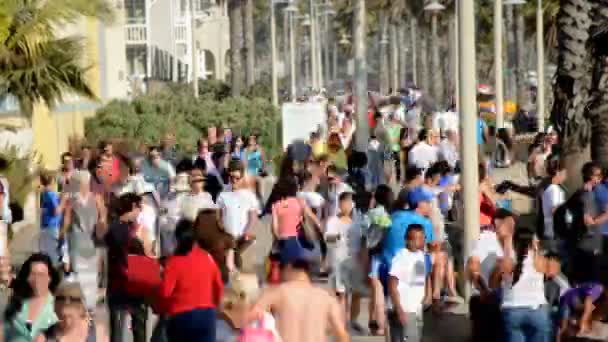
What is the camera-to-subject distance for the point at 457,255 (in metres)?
17.3

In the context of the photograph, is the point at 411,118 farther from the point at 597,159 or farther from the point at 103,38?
the point at 597,159

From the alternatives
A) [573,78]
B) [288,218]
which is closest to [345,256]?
[288,218]

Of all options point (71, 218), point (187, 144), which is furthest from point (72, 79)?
point (187, 144)

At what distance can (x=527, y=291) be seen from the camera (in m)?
11.2

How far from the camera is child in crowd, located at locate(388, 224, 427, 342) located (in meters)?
12.0

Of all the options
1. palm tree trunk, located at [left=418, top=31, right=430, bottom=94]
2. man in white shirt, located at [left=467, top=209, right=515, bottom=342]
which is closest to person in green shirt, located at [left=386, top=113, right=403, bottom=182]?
man in white shirt, located at [left=467, top=209, right=515, bottom=342]

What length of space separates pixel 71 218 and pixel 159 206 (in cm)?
170

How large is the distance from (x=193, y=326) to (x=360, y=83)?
26.3 metres

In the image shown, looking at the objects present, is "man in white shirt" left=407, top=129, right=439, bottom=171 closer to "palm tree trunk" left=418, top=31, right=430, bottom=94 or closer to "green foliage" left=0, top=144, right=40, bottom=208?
"green foliage" left=0, top=144, right=40, bottom=208

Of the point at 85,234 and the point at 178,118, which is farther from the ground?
the point at 178,118

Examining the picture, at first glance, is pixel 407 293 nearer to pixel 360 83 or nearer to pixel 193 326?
pixel 193 326

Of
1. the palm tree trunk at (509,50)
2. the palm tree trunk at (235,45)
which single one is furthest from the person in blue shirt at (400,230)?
the palm tree trunk at (509,50)

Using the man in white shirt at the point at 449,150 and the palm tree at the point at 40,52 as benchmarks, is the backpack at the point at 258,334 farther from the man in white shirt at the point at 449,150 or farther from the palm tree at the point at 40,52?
the man in white shirt at the point at 449,150

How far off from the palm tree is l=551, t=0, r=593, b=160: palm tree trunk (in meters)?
6.44
